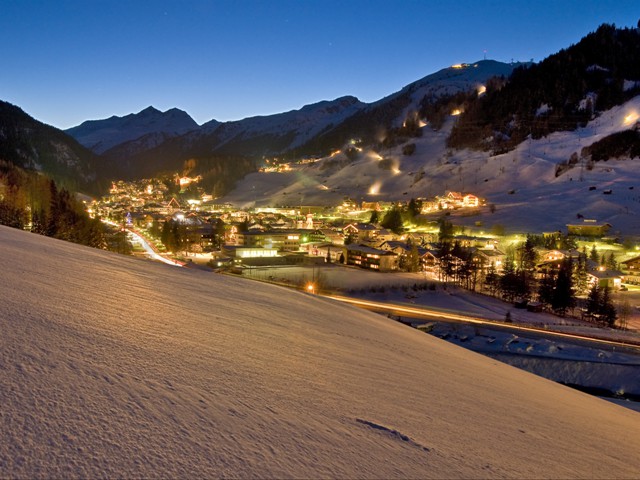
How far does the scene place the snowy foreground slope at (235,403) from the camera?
2.01 m

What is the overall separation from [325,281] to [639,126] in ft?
279

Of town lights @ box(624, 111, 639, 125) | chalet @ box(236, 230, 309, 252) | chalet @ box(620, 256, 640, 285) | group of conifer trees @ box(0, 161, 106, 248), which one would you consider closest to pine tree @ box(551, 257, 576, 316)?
chalet @ box(620, 256, 640, 285)

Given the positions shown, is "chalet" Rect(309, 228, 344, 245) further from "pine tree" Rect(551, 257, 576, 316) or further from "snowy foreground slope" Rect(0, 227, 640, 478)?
"snowy foreground slope" Rect(0, 227, 640, 478)

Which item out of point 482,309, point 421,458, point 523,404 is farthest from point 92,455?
point 482,309

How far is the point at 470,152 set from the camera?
4513 inches

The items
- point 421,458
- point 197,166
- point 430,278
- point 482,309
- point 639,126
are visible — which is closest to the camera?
point 421,458

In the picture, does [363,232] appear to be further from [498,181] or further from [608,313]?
[498,181]

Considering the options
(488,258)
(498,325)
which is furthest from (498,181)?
(498,325)

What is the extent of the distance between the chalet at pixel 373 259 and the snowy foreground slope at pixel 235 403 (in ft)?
134

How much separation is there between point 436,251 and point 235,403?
47.3 metres

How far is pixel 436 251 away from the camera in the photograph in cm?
4794

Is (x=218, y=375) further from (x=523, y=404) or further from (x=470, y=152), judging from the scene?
(x=470, y=152)

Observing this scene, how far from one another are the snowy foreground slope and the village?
2654 centimetres

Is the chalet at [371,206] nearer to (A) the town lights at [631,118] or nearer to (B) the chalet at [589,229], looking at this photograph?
(B) the chalet at [589,229]
